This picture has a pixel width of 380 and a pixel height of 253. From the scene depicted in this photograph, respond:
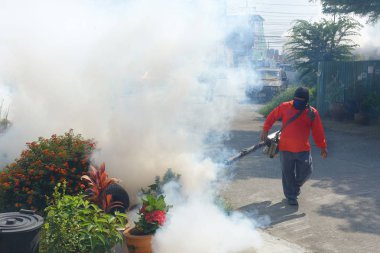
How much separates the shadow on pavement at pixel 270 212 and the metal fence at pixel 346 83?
33.8 feet

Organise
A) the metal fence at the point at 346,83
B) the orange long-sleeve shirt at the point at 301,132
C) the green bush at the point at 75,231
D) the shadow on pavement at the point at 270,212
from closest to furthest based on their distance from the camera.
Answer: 1. the green bush at the point at 75,231
2. the shadow on pavement at the point at 270,212
3. the orange long-sleeve shirt at the point at 301,132
4. the metal fence at the point at 346,83

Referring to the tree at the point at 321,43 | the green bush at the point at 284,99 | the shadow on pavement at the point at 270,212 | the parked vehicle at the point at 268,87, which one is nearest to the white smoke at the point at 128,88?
the shadow on pavement at the point at 270,212

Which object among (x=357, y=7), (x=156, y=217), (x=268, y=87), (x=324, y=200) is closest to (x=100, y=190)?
(x=156, y=217)

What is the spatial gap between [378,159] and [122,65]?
21.2ft

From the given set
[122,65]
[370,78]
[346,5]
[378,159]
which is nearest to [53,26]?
[122,65]

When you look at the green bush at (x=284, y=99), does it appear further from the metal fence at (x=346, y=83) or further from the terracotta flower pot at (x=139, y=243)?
the terracotta flower pot at (x=139, y=243)

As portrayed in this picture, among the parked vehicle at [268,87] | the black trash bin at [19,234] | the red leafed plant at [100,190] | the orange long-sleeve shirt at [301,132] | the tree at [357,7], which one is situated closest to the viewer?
the black trash bin at [19,234]

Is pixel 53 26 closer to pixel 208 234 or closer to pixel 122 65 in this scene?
pixel 122 65

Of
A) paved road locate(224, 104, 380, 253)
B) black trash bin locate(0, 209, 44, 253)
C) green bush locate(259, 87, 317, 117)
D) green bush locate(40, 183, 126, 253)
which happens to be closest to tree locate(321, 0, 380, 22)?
green bush locate(259, 87, 317, 117)

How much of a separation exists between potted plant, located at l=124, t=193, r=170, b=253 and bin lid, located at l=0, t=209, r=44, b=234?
95cm

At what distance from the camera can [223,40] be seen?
7281 millimetres

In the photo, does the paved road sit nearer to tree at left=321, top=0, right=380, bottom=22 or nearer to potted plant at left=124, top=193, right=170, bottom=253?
potted plant at left=124, top=193, right=170, bottom=253

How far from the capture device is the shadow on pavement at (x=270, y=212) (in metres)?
6.34

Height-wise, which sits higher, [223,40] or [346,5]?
[346,5]
